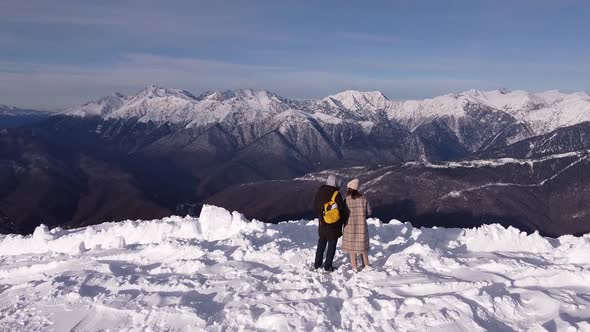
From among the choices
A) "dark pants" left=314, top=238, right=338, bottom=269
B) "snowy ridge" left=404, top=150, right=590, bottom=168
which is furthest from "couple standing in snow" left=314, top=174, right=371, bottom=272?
"snowy ridge" left=404, top=150, right=590, bottom=168

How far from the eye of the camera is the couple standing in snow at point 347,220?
11.6 meters

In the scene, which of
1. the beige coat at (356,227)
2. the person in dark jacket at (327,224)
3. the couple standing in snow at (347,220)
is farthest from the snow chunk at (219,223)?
the beige coat at (356,227)

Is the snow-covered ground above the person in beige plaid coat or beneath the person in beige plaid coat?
beneath

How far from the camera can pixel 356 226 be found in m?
11.7

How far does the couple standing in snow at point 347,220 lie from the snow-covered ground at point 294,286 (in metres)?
0.55

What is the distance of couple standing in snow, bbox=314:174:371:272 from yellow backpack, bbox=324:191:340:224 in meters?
0.03

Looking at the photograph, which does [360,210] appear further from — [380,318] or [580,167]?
[580,167]

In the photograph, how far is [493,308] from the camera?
30.5 ft

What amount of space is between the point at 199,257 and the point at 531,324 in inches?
325

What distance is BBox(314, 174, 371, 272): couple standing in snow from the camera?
11.6m

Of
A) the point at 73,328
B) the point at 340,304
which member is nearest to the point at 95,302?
the point at 73,328

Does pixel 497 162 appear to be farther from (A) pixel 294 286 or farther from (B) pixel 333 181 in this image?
(A) pixel 294 286

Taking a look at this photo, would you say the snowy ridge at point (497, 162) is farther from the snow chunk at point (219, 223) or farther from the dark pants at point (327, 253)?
the dark pants at point (327, 253)

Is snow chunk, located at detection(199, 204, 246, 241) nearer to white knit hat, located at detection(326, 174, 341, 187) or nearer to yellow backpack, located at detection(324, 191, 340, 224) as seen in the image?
yellow backpack, located at detection(324, 191, 340, 224)
